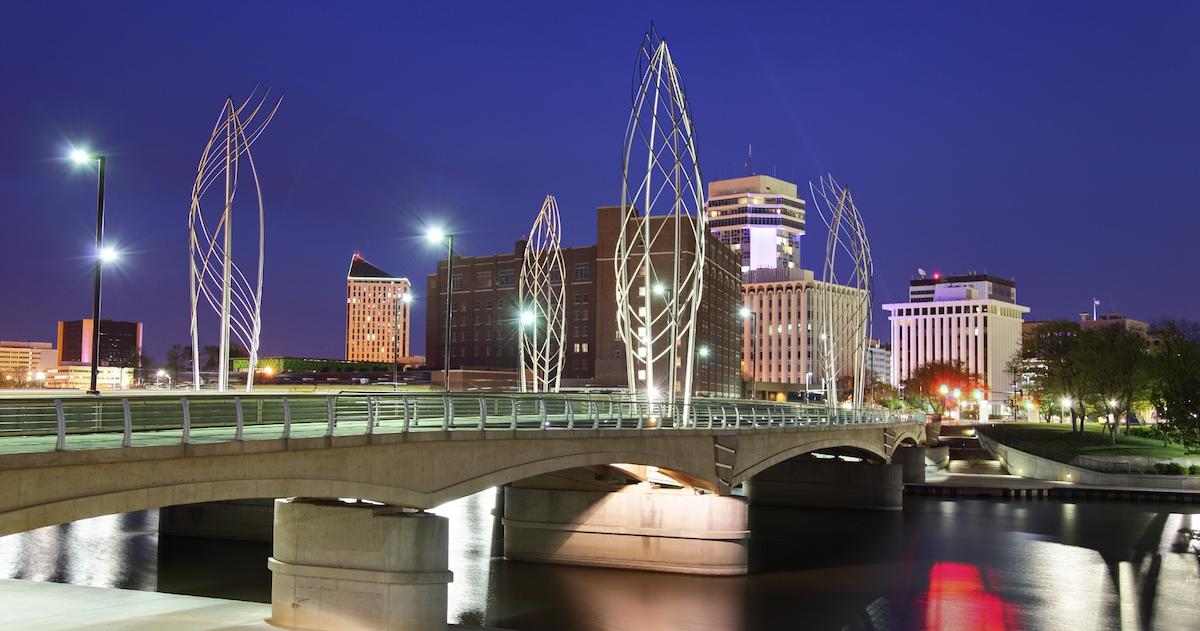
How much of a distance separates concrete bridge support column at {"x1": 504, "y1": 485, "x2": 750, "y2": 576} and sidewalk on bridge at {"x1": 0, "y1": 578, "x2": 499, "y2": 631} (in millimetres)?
17015

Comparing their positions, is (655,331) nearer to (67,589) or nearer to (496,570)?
(496,570)

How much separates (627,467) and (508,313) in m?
147

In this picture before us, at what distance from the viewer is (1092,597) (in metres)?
47.9

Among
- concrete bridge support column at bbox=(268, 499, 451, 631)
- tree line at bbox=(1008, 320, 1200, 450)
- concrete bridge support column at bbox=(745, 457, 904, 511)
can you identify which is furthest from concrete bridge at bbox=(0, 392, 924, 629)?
tree line at bbox=(1008, 320, 1200, 450)

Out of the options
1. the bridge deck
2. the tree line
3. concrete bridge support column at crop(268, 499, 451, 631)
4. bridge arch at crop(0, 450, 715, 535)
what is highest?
the tree line

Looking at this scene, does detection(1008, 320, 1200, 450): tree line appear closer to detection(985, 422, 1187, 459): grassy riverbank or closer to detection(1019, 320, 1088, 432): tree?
detection(1019, 320, 1088, 432): tree

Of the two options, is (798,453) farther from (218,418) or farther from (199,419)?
(199,419)

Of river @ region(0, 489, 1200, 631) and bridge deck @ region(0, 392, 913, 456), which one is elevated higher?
bridge deck @ region(0, 392, 913, 456)

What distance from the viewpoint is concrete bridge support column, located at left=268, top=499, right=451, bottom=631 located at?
94.0 ft

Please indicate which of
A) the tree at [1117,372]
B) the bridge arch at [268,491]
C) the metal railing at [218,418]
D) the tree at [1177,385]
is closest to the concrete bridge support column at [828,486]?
the tree at [1177,385]

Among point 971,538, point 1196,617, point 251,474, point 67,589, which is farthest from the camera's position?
point 971,538

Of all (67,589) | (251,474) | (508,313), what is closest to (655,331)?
(508,313)

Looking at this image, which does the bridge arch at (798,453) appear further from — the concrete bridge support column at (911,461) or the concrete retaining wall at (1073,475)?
the concrete retaining wall at (1073,475)

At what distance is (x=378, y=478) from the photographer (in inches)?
1093
